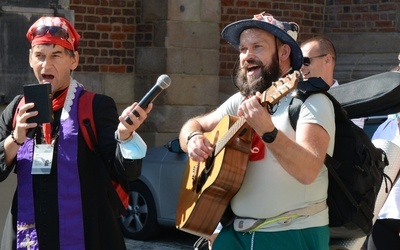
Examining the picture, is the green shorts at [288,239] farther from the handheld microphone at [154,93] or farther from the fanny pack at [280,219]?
the handheld microphone at [154,93]

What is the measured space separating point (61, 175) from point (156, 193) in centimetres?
585

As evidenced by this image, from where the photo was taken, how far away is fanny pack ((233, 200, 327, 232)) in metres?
4.16

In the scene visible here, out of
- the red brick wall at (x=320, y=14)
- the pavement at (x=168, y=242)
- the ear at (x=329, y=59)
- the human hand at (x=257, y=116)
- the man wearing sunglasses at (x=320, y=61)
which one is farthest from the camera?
the red brick wall at (x=320, y=14)

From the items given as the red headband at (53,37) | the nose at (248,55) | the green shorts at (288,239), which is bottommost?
the green shorts at (288,239)

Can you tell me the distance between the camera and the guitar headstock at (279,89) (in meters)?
3.85

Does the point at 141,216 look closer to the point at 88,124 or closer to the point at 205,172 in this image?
the point at 205,172

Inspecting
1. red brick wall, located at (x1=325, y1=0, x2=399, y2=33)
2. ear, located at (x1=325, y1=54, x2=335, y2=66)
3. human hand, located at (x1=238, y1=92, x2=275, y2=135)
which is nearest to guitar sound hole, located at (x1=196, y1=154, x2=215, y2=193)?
human hand, located at (x1=238, y1=92, x2=275, y2=135)

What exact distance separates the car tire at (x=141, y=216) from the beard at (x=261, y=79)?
5863 millimetres

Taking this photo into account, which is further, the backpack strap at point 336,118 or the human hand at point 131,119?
the backpack strap at point 336,118

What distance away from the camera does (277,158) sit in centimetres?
393

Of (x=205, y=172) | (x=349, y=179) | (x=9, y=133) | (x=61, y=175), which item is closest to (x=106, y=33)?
(x=9, y=133)

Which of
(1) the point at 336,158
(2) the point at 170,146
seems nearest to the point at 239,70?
(1) the point at 336,158

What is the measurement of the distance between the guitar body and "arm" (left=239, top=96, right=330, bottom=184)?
28 cm

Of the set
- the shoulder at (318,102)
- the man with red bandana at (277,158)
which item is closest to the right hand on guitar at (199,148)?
the man with red bandana at (277,158)
